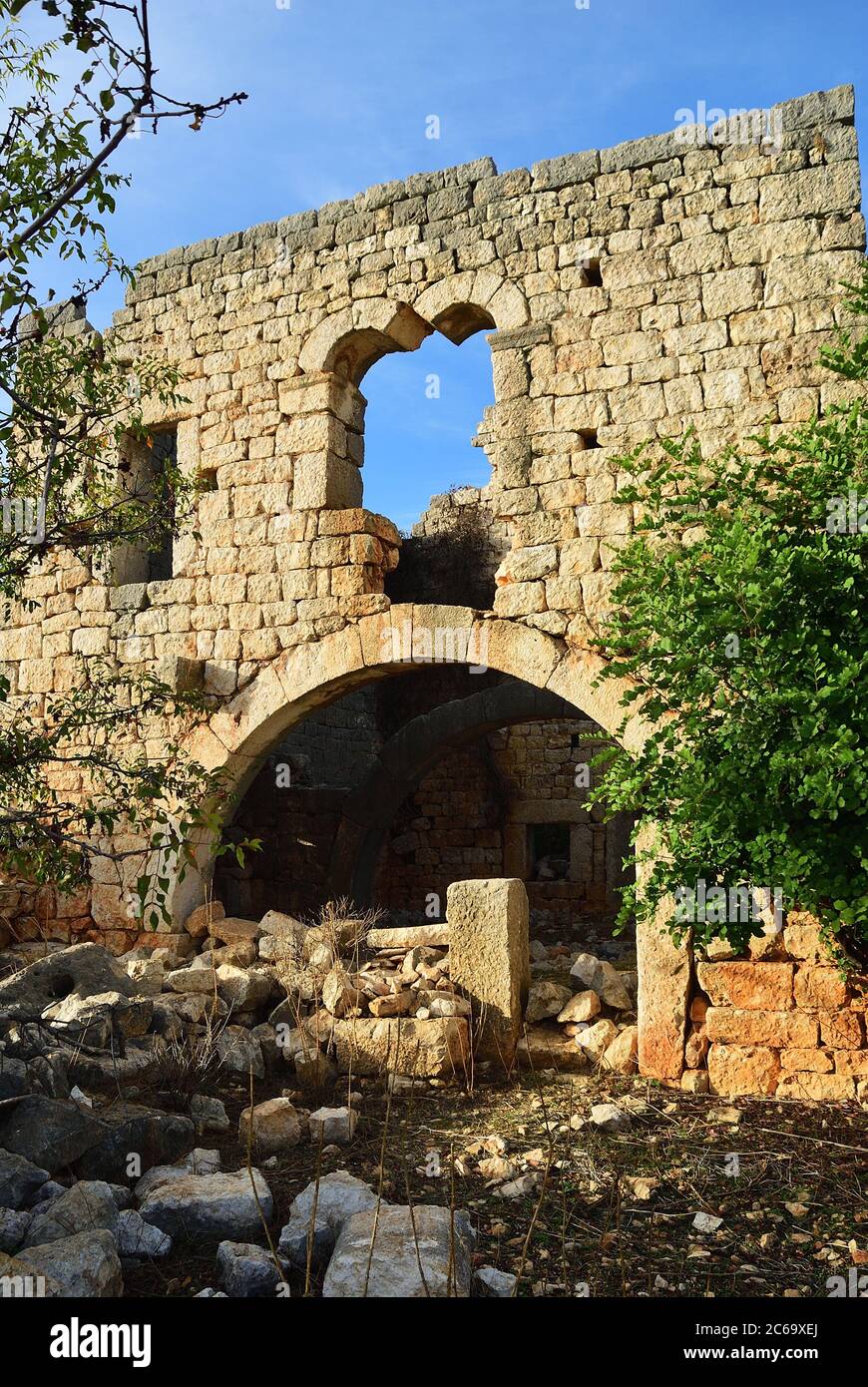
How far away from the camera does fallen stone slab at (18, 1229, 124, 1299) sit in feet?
9.34

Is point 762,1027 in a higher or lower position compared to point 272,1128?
higher

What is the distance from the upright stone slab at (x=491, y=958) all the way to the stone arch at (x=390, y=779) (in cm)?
431

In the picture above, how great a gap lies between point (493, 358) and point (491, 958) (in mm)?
3752

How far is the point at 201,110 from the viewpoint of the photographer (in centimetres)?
279

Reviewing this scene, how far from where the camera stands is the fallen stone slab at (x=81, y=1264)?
112 inches

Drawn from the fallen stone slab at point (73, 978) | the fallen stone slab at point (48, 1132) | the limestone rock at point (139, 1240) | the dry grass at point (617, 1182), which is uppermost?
the fallen stone slab at point (73, 978)

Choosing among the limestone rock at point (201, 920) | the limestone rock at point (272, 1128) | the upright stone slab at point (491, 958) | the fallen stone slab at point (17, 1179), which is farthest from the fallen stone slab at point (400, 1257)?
the limestone rock at point (201, 920)

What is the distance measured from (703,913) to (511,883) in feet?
5.76

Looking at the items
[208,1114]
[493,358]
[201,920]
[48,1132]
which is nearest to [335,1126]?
[208,1114]

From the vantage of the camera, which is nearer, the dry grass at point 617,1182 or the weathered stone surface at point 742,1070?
the dry grass at point 617,1182

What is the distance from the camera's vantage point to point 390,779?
10547 millimetres

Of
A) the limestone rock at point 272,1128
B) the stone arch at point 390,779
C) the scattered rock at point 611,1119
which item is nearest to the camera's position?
the limestone rock at point 272,1128

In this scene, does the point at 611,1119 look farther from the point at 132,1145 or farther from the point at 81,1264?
the point at 81,1264

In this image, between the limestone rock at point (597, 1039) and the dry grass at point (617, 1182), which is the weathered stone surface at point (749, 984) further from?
the limestone rock at point (597, 1039)
